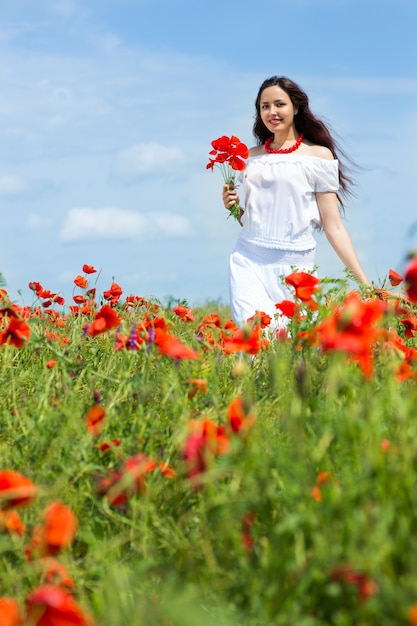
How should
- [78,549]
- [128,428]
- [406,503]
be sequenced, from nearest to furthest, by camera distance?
[406,503] < [78,549] < [128,428]

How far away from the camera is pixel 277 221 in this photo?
5.98 meters

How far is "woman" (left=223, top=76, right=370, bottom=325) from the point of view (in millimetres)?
5957

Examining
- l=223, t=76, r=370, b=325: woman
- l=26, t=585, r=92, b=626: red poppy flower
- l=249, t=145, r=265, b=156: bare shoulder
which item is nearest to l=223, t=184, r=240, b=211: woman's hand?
l=223, t=76, r=370, b=325: woman

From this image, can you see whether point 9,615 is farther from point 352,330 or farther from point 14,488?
point 352,330

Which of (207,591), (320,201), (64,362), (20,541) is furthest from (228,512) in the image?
(320,201)

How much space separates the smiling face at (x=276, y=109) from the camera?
20.1 feet

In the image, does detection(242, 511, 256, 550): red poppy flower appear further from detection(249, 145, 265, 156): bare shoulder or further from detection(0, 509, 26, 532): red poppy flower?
detection(249, 145, 265, 156): bare shoulder

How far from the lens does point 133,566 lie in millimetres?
2238

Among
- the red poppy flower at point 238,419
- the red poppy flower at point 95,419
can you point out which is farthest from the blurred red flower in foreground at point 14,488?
the red poppy flower at point 95,419

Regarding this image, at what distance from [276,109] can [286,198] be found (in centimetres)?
69

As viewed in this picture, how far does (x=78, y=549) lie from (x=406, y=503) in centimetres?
107

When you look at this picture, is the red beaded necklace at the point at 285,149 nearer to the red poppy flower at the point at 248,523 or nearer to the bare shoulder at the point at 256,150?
the bare shoulder at the point at 256,150

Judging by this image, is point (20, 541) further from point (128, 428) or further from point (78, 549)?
point (128, 428)

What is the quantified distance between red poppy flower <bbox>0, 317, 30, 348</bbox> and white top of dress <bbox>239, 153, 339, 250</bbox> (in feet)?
10.8
